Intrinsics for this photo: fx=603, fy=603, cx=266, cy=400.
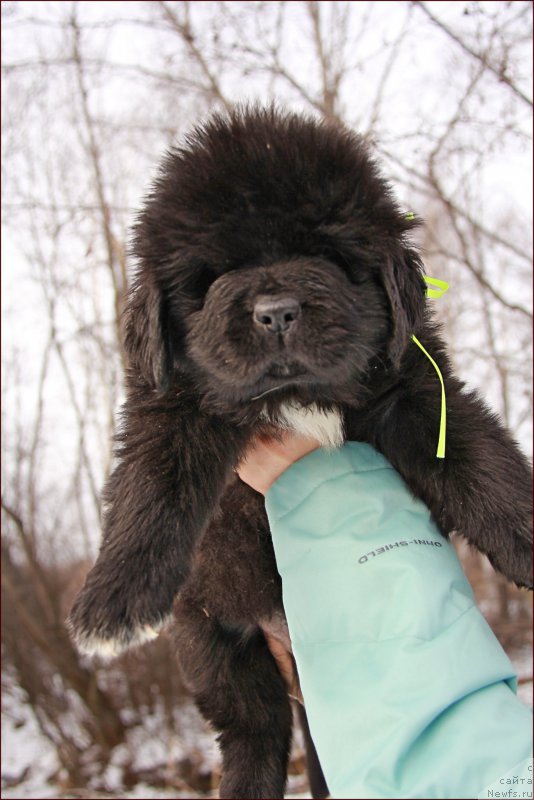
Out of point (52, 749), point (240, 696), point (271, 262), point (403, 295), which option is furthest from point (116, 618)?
point (52, 749)

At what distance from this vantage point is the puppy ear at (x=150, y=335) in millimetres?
1726

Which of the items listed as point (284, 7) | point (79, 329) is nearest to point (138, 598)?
point (284, 7)

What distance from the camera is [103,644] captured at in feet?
5.41

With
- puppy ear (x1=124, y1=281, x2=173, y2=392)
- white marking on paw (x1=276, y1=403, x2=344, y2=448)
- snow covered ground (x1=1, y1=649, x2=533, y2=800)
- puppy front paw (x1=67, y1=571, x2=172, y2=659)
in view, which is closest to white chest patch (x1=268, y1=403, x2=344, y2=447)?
white marking on paw (x1=276, y1=403, x2=344, y2=448)

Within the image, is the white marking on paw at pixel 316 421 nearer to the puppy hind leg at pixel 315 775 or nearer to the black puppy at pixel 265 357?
the black puppy at pixel 265 357

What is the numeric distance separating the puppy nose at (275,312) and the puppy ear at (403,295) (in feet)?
1.11

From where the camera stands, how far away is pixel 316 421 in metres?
1.92

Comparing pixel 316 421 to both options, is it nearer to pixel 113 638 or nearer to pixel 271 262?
pixel 271 262

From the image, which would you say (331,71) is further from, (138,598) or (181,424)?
(138,598)

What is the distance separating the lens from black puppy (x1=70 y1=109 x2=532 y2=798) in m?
1.61

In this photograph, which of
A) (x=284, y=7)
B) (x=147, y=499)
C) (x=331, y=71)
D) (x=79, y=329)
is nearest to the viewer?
(x=147, y=499)

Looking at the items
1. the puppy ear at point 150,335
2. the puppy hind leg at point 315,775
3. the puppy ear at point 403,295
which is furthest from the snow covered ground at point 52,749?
the puppy ear at point 150,335

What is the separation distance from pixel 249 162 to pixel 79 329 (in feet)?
21.4

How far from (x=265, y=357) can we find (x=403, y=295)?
1.53 feet
